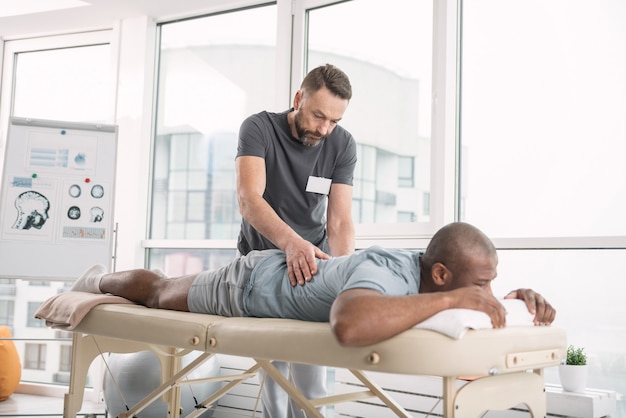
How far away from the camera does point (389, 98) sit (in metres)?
3.34

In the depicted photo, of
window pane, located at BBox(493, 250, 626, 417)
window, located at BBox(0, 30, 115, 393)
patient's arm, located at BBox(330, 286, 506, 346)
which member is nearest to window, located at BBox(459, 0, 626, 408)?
window pane, located at BBox(493, 250, 626, 417)

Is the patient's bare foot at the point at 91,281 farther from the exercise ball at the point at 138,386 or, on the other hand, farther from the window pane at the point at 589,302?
the window pane at the point at 589,302

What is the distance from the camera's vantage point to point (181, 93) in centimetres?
412

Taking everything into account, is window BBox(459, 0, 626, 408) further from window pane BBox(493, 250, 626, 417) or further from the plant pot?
the plant pot

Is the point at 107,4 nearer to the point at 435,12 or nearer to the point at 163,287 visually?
the point at 435,12

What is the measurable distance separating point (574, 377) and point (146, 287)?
158cm

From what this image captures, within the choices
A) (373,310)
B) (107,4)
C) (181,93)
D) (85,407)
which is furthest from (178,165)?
(373,310)

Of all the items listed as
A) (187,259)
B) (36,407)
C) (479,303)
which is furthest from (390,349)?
(36,407)

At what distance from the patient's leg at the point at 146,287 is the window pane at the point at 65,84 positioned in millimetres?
2243

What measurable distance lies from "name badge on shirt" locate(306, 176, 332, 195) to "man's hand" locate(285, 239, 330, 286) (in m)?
0.54

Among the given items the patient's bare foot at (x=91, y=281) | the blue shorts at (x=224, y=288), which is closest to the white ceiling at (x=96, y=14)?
the patient's bare foot at (x=91, y=281)

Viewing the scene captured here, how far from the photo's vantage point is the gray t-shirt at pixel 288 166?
86.4 inches

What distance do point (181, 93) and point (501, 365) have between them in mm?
3234

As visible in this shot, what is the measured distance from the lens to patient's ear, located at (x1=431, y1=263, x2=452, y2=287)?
1.43 metres
